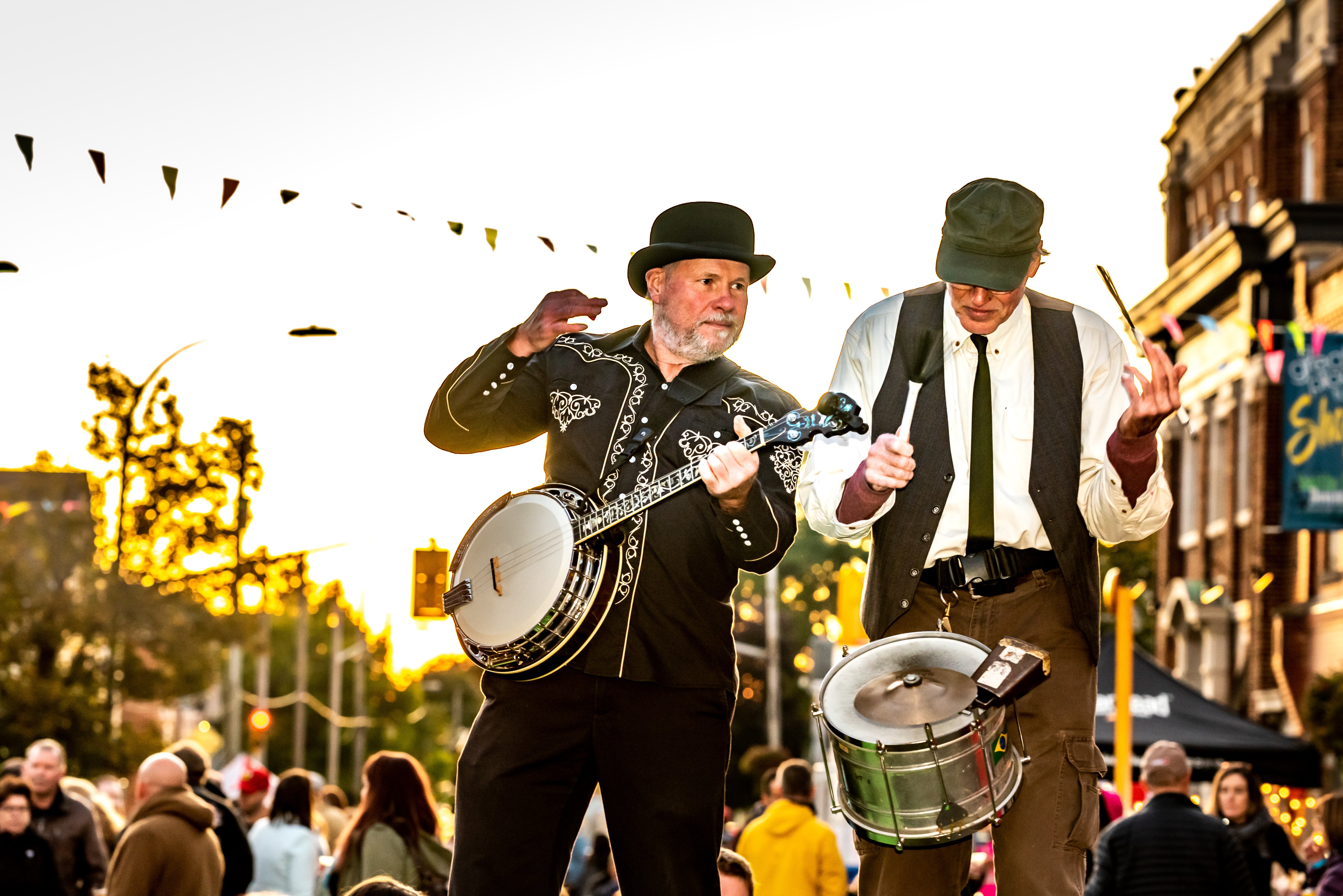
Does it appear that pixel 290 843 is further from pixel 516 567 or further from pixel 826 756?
pixel 826 756

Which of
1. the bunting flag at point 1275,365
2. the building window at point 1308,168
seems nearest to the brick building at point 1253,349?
the building window at point 1308,168

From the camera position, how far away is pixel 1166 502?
15.2ft

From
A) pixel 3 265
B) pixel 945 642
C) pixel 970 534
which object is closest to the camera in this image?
pixel 945 642

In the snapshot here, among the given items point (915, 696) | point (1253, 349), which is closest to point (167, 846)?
point (915, 696)

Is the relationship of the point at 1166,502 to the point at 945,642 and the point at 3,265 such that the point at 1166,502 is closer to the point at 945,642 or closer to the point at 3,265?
the point at 945,642

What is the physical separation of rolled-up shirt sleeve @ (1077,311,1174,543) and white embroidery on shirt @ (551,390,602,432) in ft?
4.13

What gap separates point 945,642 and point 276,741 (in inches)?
3489

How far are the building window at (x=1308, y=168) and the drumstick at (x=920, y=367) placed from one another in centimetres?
2997

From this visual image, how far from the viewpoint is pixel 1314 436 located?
24078 mm

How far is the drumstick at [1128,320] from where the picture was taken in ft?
14.6

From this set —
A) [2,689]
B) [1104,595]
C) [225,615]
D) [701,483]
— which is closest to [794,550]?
[225,615]

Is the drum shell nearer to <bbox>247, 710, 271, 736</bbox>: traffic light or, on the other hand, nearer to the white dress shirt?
the white dress shirt

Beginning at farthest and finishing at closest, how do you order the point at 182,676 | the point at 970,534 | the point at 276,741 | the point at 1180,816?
the point at 276,741
the point at 182,676
the point at 1180,816
the point at 970,534

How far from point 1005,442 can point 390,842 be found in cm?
513
